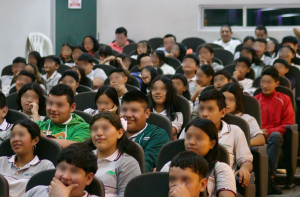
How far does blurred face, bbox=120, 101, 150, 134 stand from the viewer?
10.0 ft

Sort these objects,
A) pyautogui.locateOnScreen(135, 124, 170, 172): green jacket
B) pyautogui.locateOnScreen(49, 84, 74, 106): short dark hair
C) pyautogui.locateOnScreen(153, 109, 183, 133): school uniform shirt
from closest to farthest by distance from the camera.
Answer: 1. pyautogui.locateOnScreen(135, 124, 170, 172): green jacket
2. pyautogui.locateOnScreen(49, 84, 74, 106): short dark hair
3. pyautogui.locateOnScreen(153, 109, 183, 133): school uniform shirt

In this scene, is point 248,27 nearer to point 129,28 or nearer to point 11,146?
point 129,28

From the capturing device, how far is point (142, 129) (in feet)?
10.1

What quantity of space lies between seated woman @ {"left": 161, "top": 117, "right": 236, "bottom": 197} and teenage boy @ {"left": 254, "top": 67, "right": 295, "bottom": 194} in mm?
1436

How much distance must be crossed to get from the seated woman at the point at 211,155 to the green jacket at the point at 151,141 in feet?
1.47

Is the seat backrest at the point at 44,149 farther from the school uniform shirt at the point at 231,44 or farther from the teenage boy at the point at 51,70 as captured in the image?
the school uniform shirt at the point at 231,44

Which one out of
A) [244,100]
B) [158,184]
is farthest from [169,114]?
[158,184]

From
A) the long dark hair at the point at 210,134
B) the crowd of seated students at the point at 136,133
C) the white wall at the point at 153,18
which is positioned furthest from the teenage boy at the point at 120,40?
the long dark hair at the point at 210,134

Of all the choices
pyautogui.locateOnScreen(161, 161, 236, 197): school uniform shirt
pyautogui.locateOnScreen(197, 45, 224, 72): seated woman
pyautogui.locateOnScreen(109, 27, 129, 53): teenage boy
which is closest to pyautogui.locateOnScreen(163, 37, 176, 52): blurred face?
pyautogui.locateOnScreen(109, 27, 129, 53): teenage boy

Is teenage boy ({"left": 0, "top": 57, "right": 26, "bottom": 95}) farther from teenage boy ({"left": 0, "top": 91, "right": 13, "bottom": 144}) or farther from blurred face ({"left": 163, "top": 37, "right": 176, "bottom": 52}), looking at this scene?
blurred face ({"left": 163, "top": 37, "right": 176, "bottom": 52})

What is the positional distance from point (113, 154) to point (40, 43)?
21.6 ft

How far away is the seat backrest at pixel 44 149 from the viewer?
2660 mm

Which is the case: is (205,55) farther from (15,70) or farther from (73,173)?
(73,173)

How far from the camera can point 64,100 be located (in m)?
3.28
